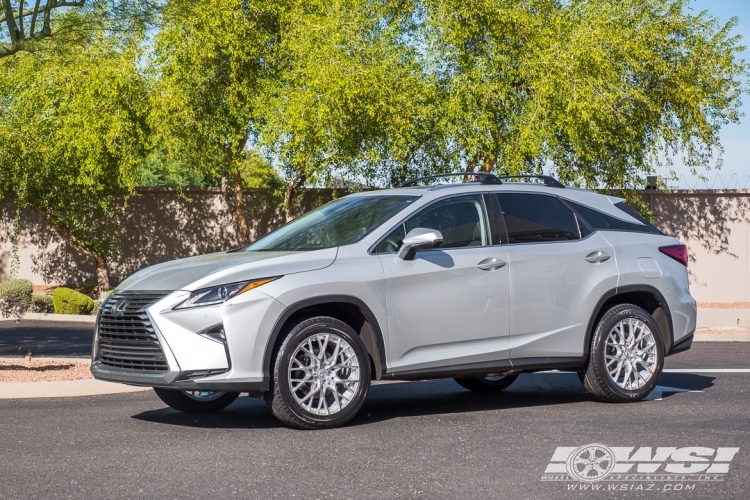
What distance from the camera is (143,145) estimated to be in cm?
2220

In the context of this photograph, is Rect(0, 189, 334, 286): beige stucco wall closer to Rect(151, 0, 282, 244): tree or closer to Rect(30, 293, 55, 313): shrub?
Rect(151, 0, 282, 244): tree

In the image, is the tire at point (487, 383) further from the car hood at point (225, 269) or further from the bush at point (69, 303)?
the bush at point (69, 303)

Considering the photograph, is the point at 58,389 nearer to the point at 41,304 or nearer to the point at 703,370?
the point at 703,370

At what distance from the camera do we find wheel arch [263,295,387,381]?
7.59 m

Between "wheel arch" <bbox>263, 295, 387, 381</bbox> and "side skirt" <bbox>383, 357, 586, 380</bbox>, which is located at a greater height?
"wheel arch" <bbox>263, 295, 387, 381</bbox>

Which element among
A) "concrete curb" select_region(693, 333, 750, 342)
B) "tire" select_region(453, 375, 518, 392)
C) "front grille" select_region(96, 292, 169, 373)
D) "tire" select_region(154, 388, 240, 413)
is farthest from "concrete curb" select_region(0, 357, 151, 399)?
"concrete curb" select_region(693, 333, 750, 342)

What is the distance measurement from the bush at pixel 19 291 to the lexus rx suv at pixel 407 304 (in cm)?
1324

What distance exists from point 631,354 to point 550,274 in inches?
43.0

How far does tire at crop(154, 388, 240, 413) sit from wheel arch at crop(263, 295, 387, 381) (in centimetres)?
141

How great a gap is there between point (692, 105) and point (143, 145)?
468 inches

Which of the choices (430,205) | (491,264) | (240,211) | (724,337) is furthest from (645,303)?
(240,211)

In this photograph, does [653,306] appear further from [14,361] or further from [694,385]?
[14,361]

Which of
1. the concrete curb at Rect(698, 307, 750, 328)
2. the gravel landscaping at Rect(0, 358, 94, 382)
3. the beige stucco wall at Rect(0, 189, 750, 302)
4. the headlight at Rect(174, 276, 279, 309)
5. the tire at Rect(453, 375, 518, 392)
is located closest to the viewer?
the headlight at Rect(174, 276, 279, 309)

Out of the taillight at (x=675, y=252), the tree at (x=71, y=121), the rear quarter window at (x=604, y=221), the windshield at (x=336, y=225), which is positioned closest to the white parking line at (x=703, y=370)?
the taillight at (x=675, y=252)
